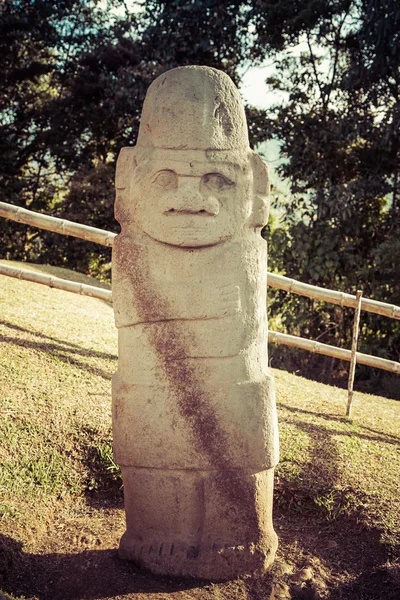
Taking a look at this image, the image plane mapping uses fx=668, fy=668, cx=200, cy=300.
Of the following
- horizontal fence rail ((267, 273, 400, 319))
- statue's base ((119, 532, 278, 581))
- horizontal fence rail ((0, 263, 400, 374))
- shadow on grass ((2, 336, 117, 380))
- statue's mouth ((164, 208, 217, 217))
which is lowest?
statue's base ((119, 532, 278, 581))

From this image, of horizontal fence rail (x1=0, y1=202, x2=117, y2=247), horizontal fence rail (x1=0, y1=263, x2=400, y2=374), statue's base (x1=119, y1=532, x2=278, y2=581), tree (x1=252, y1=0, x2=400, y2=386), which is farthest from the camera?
tree (x1=252, y1=0, x2=400, y2=386)

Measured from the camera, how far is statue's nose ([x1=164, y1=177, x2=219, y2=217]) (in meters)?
3.08

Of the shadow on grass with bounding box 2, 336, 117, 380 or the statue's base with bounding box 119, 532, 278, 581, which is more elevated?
the shadow on grass with bounding box 2, 336, 117, 380

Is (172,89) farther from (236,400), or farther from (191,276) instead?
(236,400)

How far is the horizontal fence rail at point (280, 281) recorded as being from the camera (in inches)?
211

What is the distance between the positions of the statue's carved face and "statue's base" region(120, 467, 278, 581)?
1.15 metres

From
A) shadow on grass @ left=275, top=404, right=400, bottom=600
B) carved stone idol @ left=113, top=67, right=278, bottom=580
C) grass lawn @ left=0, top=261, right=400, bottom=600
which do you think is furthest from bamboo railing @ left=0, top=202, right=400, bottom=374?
carved stone idol @ left=113, top=67, right=278, bottom=580

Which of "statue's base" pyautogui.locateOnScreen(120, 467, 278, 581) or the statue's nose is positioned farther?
"statue's base" pyautogui.locateOnScreen(120, 467, 278, 581)

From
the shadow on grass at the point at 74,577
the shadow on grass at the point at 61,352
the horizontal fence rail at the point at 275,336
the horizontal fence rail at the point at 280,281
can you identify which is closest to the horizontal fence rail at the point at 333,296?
the horizontal fence rail at the point at 280,281

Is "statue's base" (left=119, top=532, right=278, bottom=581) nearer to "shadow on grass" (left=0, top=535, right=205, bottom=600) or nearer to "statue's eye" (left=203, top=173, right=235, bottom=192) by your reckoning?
"shadow on grass" (left=0, top=535, right=205, bottom=600)

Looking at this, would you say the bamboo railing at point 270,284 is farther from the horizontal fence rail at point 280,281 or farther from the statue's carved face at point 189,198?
the statue's carved face at point 189,198

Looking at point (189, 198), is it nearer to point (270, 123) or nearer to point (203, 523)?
point (203, 523)

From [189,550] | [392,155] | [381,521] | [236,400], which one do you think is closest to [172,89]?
[236,400]

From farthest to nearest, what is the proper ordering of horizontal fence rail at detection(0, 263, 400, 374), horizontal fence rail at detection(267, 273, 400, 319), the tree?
the tree → horizontal fence rail at detection(0, 263, 400, 374) → horizontal fence rail at detection(267, 273, 400, 319)
